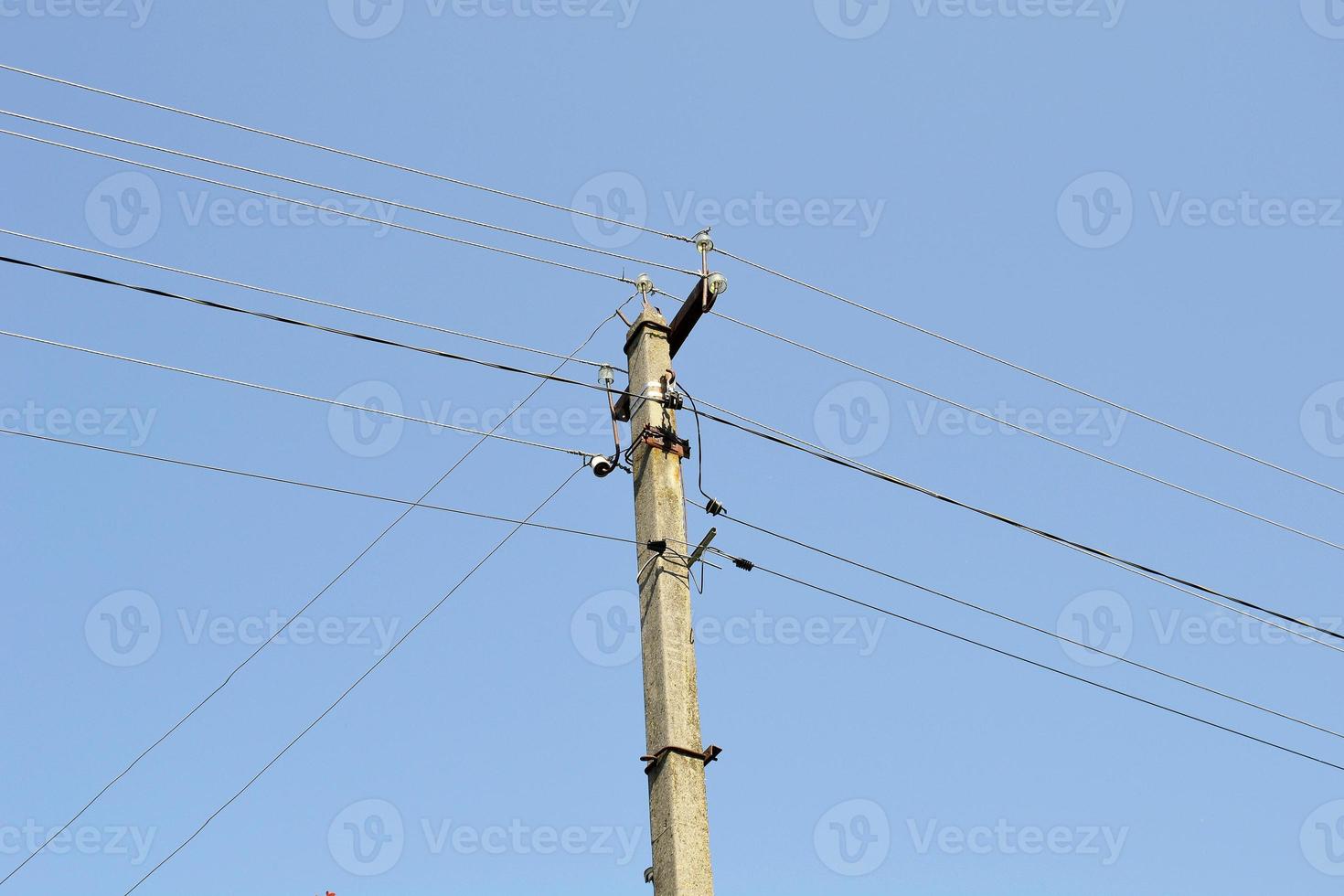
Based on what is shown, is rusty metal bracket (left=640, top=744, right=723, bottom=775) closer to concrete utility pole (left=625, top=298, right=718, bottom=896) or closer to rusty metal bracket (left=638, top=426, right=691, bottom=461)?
concrete utility pole (left=625, top=298, right=718, bottom=896)

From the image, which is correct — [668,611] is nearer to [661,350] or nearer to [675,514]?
[675,514]

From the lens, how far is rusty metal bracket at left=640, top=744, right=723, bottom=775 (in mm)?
8812

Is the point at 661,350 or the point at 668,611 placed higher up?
the point at 661,350

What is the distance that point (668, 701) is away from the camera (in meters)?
8.98

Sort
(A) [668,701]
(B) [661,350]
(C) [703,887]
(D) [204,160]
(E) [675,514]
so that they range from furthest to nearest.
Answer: (D) [204,160] → (B) [661,350] → (E) [675,514] → (A) [668,701] → (C) [703,887]

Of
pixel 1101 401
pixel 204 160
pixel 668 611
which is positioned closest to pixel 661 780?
pixel 668 611

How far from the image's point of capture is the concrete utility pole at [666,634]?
850 cm

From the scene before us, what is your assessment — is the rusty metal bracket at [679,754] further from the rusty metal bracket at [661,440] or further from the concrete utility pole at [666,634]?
the rusty metal bracket at [661,440]

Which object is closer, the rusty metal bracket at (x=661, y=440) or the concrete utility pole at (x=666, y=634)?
the concrete utility pole at (x=666, y=634)

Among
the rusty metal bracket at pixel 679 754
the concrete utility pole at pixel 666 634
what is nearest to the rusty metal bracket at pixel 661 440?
the concrete utility pole at pixel 666 634

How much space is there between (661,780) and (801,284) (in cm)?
540

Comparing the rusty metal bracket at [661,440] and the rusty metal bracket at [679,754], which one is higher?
the rusty metal bracket at [661,440]

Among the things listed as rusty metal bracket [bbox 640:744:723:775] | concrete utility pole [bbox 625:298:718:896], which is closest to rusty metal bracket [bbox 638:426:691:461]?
concrete utility pole [bbox 625:298:718:896]

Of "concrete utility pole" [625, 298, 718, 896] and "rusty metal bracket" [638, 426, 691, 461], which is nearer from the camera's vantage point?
"concrete utility pole" [625, 298, 718, 896]
